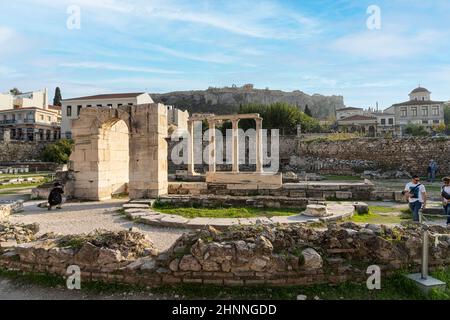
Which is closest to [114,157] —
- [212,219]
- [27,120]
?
[212,219]

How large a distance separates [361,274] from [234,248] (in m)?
2.19

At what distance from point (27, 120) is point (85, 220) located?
5786 centimetres

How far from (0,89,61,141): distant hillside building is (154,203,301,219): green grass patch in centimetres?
5690

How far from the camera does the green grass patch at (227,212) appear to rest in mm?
10672

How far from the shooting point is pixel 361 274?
531 cm

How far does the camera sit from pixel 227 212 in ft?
36.3

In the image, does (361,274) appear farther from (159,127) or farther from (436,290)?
(159,127)

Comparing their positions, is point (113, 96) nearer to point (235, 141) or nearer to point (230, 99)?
point (235, 141)

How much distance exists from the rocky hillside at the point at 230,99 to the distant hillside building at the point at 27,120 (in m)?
51.1

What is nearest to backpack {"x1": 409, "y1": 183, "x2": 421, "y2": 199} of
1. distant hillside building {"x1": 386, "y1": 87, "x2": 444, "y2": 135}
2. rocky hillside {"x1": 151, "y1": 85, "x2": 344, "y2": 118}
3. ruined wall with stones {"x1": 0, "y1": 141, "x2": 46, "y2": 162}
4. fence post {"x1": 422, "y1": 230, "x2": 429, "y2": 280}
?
fence post {"x1": 422, "y1": 230, "x2": 429, "y2": 280}

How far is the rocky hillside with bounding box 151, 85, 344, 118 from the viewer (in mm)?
112875

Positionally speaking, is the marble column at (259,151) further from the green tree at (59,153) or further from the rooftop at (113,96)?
the rooftop at (113,96)

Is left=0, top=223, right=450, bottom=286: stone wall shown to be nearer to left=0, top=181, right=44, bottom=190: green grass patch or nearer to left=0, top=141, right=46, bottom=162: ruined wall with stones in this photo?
left=0, top=181, right=44, bottom=190: green grass patch
